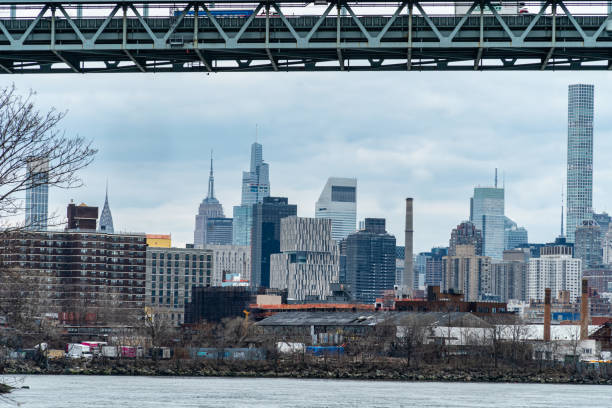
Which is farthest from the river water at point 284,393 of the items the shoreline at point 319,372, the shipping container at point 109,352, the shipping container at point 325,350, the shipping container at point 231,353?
the shipping container at point 325,350

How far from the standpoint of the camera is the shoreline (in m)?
132

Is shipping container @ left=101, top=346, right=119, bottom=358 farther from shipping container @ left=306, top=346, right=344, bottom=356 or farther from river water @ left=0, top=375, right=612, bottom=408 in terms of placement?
river water @ left=0, top=375, right=612, bottom=408

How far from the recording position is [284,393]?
3782 inches

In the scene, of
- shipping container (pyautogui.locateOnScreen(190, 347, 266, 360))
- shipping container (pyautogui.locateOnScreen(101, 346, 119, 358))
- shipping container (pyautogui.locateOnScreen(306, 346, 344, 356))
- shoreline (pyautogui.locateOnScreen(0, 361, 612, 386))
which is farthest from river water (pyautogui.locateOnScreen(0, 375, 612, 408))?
shipping container (pyautogui.locateOnScreen(306, 346, 344, 356))

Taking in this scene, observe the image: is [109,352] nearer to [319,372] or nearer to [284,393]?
[319,372]

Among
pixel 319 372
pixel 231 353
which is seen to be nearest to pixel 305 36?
pixel 319 372

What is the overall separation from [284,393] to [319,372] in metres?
38.2

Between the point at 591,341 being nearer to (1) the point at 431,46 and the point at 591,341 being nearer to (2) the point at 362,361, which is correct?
(2) the point at 362,361

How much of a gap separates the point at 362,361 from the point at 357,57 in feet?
335

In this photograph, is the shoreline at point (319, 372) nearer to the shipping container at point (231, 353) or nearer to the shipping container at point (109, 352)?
the shipping container at point (231, 353)

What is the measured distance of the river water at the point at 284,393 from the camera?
3312 inches

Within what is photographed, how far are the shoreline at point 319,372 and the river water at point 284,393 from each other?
735 centimetres

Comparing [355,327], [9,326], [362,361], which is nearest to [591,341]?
[355,327]

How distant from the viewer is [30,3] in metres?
44.3
